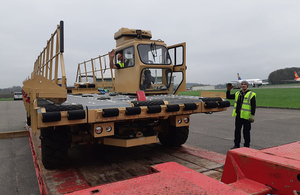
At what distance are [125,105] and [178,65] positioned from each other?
9.20 ft

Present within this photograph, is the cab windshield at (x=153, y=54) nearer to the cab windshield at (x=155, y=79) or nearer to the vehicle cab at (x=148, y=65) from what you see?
the vehicle cab at (x=148, y=65)

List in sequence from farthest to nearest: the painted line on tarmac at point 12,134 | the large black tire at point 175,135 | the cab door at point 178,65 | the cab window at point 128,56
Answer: the painted line on tarmac at point 12,134 → the cab door at point 178,65 → the cab window at point 128,56 → the large black tire at point 175,135

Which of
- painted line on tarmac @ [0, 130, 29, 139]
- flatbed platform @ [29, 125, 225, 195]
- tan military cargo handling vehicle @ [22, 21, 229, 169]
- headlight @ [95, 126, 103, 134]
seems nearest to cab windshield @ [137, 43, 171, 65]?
tan military cargo handling vehicle @ [22, 21, 229, 169]

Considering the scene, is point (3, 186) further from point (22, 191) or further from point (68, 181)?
point (68, 181)

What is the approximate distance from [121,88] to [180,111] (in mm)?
2440

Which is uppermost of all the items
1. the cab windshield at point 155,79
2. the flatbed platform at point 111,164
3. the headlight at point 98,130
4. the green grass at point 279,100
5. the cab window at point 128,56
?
the cab window at point 128,56

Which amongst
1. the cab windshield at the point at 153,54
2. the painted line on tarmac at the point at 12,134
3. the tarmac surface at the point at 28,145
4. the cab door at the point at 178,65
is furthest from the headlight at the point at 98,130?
the painted line on tarmac at the point at 12,134

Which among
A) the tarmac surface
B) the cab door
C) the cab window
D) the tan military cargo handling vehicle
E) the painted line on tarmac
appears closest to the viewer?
the tan military cargo handling vehicle

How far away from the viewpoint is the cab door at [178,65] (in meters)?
6.19

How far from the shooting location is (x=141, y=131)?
4559 mm

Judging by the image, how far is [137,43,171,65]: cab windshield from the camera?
581 centimetres

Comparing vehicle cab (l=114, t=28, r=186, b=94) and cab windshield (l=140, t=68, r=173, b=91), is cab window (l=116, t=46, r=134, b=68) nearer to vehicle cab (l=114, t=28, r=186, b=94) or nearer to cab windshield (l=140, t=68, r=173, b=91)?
vehicle cab (l=114, t=28, r=186, b=94)

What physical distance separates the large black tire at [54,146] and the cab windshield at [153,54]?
8.63 feet

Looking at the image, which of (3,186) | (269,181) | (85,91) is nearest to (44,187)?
(3,186)
